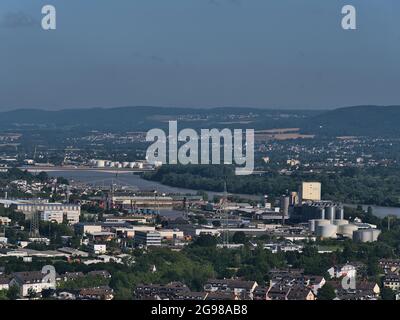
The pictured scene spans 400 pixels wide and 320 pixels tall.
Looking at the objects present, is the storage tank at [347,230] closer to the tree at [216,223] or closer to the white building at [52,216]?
the tree at [216,223]

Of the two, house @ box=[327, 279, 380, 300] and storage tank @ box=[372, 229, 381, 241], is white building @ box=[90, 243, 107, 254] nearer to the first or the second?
storage tank @ box=[372, 229, 381, 241]

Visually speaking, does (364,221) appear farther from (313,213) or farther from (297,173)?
(297,173)

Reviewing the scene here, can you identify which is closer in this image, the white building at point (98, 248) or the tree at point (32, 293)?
the tree at point (32, 293)

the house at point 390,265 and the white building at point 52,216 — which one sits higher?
the white building at point 52,216

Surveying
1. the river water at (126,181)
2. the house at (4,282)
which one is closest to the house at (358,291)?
the house at (4,282)

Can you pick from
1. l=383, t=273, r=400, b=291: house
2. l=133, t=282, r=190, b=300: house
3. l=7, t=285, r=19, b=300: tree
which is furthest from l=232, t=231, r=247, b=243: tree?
l=7, t=285, r=19, b=300: tree

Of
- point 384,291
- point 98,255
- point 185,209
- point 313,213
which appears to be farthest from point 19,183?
point 384,291

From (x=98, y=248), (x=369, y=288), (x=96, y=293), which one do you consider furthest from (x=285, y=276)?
(x=98, y=248)
